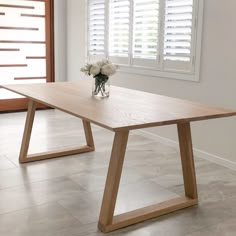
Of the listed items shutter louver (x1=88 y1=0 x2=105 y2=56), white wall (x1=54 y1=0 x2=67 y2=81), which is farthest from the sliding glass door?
shutter louver (x1=88 y1=0 x2=105 y2=56)

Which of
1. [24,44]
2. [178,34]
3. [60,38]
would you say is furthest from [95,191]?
[60,38]

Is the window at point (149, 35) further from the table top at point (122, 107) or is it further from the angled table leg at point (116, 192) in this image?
the angled table leg at point (116, 192)

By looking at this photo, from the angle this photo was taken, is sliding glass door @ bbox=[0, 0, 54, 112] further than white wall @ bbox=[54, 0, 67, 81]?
No

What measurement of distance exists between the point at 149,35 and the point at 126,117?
7.32 ft

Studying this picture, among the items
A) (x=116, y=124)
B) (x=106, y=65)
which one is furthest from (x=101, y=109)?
(x=106, y=65)

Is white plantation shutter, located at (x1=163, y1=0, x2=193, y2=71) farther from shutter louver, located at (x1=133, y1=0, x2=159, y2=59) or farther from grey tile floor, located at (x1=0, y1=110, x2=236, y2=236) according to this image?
grey tile floor, located at (x1=0, y1=110, x2=236, y2=236)

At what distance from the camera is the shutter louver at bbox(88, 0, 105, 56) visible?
5020mm

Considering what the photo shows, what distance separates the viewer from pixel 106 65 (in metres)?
2.94

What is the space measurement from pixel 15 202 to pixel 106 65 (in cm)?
122

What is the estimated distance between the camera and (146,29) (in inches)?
167

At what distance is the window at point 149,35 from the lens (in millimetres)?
3670

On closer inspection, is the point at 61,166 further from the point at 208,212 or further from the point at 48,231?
the point at 208,212

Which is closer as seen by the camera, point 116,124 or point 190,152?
point 116,124

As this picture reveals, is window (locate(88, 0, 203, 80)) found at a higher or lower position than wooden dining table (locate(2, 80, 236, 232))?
higher
